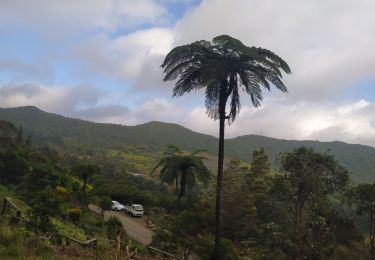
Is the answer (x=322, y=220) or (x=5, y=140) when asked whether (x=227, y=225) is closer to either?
(x=322, y=220)

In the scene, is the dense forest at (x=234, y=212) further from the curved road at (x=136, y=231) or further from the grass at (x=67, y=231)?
the curved road at (x=136, y=231)

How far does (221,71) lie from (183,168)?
19.0 m

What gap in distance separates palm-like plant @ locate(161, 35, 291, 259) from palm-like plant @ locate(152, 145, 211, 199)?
16319 mm

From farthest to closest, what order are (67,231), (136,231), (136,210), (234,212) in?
1. (136,210)
2. (136,231)
3. (234,212)
4. (67,231)

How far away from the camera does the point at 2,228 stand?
745 cm

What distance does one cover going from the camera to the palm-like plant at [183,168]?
33375 millimetres

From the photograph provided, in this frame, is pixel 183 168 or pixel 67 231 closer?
pixel 67 231

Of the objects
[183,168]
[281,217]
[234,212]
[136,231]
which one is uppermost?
[183,168]

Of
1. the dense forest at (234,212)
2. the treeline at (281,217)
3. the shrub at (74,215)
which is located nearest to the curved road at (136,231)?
the dense forest at (234,212)

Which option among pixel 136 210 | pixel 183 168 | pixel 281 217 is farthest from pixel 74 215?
pixel 136 210

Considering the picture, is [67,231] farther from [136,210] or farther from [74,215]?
[136,210]

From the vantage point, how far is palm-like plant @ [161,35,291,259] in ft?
51.8

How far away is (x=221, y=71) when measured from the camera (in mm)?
15680

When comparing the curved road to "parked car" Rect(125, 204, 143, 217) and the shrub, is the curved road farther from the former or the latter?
the shrub
